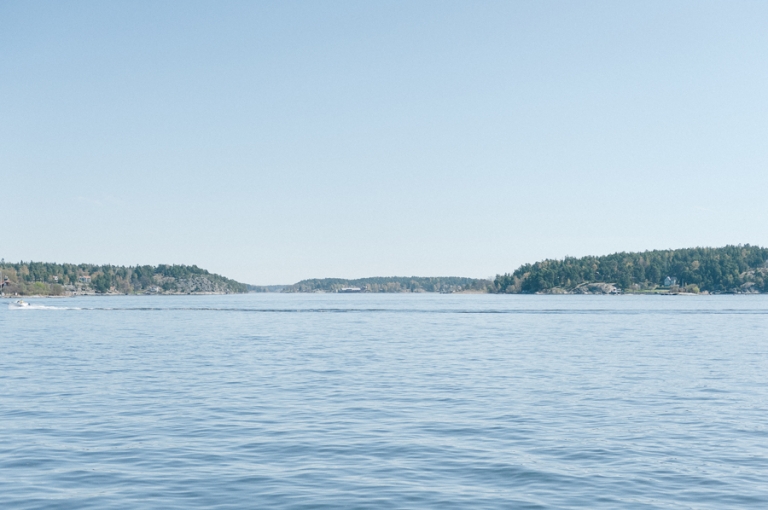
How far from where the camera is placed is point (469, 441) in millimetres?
23422

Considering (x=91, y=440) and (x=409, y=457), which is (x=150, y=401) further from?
(x=409, y=457)

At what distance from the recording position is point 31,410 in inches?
1171

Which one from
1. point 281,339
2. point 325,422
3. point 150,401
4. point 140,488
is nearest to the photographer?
point 140,488

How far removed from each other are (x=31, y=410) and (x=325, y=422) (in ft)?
41.8

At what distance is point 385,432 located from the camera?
81.7 ft

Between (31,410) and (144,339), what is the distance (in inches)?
1812

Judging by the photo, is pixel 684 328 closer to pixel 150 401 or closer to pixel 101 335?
pixel 101 335

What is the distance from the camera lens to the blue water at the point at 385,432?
1767 centimetres

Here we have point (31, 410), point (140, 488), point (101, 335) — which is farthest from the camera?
point (101, 335)

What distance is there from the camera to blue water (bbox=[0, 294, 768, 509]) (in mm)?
17672

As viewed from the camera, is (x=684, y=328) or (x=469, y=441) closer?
(x=469, y=441)

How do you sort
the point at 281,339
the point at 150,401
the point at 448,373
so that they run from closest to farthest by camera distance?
the point at 150,401
the point at 448,373
the point at 281,339

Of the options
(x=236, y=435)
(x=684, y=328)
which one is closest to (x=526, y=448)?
(x=236, y=435)

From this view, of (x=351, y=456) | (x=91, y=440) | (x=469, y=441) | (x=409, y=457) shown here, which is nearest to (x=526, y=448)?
(x=469, y=441)
